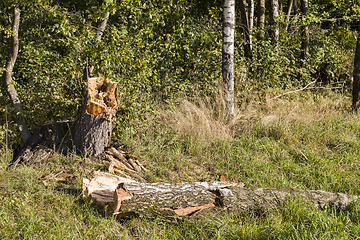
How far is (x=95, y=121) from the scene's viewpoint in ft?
13.9

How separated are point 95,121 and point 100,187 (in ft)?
3.83

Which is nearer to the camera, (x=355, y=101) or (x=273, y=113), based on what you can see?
(x=273, y=113)

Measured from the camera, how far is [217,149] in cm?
495

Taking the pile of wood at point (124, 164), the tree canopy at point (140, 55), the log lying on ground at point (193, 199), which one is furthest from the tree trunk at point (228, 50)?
the log lying on ground at point (193, 199)

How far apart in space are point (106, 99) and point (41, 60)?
3592 mm

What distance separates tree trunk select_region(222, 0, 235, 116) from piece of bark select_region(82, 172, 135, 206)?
3.34m

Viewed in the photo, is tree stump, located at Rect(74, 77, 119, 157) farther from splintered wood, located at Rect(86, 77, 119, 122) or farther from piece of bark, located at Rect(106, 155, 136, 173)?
piece of bark, located at Rect(106, 155, 136, 173)

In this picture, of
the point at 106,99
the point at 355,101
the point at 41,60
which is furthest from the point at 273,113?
the point at 41,60

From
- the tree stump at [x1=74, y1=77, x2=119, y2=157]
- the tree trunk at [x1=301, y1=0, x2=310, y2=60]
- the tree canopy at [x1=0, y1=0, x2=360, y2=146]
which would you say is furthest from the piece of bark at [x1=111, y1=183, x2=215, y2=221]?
the tree trunk at [x1=301, y1=0, x2=310, y2=60]

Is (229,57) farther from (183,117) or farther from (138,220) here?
(138,220)

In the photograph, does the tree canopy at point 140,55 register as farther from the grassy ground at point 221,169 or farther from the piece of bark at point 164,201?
the piece of bark at point 164,201

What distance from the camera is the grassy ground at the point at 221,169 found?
2760mm

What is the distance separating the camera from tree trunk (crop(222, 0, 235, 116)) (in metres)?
6.11

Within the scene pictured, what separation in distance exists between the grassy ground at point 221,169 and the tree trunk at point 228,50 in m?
0.32
